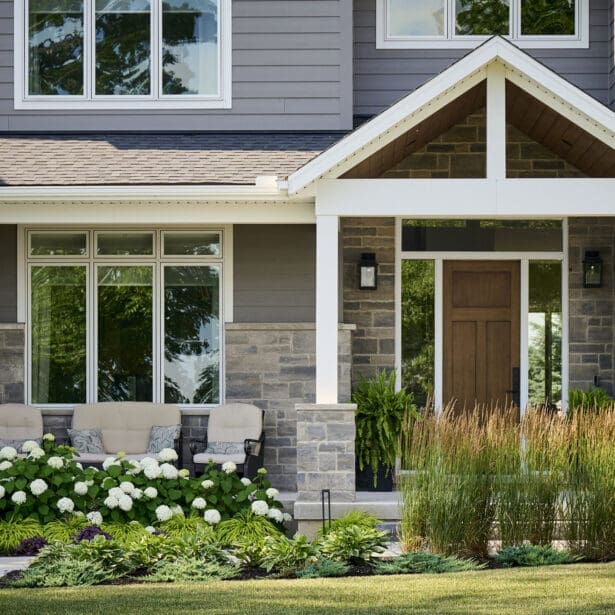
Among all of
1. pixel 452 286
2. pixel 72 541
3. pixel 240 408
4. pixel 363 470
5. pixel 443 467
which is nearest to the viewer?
pixel 443 467

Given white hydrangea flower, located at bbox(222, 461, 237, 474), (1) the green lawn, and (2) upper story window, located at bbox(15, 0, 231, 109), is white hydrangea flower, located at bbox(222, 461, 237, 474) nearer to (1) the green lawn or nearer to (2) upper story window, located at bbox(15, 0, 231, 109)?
(1) the green lawn

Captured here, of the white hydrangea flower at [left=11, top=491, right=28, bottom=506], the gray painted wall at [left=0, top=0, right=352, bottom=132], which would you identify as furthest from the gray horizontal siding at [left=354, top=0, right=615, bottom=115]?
the white hydrangea flower at [left=11, top=491, right=28, bottom=506]

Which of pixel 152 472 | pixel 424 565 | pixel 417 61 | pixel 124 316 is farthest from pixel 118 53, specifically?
pixel 424 565

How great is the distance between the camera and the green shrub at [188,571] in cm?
772

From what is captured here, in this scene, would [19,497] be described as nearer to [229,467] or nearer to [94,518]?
[94,518]

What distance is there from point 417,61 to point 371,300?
2624mm

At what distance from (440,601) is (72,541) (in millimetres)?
3326

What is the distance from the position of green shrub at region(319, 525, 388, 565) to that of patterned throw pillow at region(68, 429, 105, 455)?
354 cm

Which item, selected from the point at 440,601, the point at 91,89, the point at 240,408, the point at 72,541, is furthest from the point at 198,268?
the point at 440,601

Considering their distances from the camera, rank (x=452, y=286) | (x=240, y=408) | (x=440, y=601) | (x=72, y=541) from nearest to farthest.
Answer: (x=440, y=601), (x=72, y=541), (x=240, y=408), (x=452, y=286)

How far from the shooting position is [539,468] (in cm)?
827

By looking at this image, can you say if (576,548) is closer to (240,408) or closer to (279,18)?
(240,408)

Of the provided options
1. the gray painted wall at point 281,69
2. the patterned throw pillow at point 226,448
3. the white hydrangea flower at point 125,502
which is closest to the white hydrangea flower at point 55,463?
the white hydrangea flower at point 125,502

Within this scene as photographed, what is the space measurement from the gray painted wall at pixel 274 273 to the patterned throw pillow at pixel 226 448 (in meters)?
1.27
